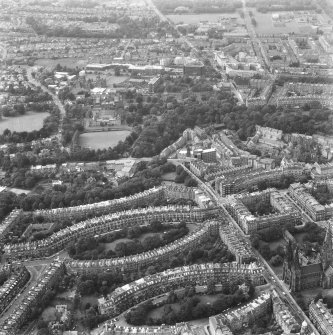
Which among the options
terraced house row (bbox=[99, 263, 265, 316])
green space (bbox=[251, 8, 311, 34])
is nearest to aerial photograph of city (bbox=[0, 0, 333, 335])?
terraced house row (bbox=[99, 263, 265, 316])

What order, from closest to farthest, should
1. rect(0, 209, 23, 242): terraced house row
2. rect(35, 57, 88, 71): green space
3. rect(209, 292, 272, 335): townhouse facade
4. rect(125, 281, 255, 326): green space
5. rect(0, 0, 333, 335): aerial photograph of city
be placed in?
1. rect(209, 292, 272, 335): townhouse facade
2. rect(125, 281, 255, 326): green space
3. rect(0, 0, 333, 335): aerial photograph of city
4. rect(0, 209, 23, 242): terraced house row
5. rect(35, 57, 88, 71): green space

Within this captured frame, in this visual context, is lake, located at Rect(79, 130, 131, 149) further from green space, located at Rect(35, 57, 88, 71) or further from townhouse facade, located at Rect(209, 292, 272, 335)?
townhouse facade, located at Rect(209, 292, 272, 335)

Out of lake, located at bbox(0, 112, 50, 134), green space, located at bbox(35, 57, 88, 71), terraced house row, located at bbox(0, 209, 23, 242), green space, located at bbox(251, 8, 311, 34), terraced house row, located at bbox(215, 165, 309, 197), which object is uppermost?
terraced house row, located at bbox(215, 165, 309, 197)

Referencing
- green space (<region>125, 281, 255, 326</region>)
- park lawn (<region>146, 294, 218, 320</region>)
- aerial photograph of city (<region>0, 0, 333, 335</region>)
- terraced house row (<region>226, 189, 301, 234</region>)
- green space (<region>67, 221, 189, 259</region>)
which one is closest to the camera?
green space (<region>125, 281, 255, 326</region>)

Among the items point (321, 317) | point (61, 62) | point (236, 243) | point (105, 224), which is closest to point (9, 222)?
point (105, 224)

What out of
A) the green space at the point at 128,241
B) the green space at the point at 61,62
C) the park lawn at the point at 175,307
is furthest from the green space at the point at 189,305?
the green space at the point at 61,62

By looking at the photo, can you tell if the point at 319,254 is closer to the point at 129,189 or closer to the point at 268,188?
the point at 268,188

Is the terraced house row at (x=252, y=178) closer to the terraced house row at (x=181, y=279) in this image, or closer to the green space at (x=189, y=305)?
the terraced house row at (x=181, y=279)

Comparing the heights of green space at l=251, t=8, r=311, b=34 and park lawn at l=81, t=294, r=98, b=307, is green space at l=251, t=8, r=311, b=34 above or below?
below
